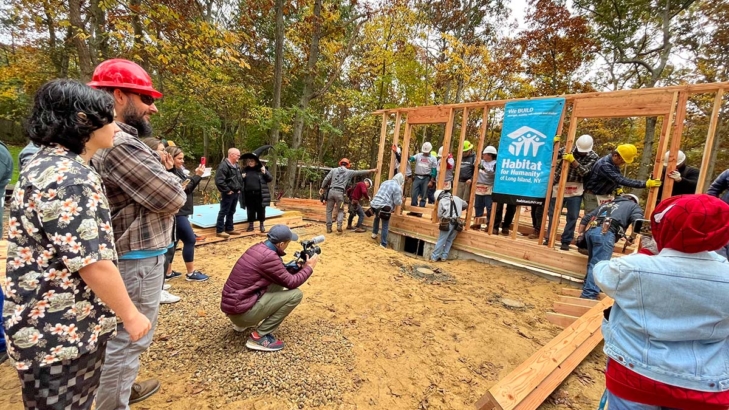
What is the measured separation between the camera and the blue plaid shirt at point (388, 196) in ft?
23.2

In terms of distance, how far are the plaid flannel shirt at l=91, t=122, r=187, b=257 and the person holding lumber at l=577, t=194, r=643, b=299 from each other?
4.84 metres

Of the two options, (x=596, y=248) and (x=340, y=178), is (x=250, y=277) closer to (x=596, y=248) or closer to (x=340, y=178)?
(x=596, y=248)

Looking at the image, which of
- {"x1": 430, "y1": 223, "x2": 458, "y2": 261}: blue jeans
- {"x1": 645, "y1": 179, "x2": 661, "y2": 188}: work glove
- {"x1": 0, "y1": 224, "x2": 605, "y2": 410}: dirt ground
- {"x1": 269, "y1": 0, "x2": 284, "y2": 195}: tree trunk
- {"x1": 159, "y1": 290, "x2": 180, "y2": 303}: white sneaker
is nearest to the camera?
{"x1": 0, "y1": 224, "x2": 605, "y2": 410}: dirt ground

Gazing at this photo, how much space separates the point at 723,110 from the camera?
11.0 meters

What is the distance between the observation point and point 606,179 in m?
4.80

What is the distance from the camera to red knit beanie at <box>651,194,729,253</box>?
1.27 m

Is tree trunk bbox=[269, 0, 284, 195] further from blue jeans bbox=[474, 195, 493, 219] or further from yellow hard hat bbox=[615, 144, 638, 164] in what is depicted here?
yellow hard hat bbox=[615, 144, 638, 164]

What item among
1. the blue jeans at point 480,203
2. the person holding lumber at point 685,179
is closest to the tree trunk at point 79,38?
the blue jeans at point 480,203

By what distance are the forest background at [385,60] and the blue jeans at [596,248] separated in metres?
8.07

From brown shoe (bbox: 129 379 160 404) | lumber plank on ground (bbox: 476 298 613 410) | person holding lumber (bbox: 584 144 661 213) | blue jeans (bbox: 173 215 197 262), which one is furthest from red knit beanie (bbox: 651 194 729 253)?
blue jeans (bbox: 173 215 197 262)

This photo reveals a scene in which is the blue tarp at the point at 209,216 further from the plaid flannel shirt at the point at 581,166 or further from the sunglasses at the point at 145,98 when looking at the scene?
the plaid flannel shirt at the point at 581,166

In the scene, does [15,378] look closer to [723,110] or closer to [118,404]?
[118,404]

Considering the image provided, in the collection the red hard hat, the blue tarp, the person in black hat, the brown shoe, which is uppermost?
the red hard hat

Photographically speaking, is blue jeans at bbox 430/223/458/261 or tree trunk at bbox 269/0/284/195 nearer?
blue jeans at bbox 430/223/458/261
